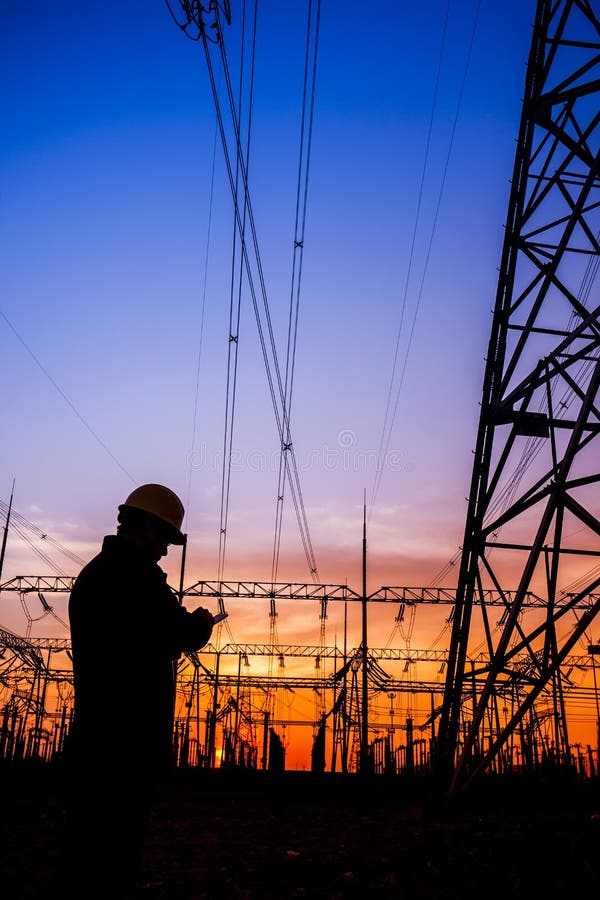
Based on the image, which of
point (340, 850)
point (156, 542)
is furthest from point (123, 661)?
point (340, 850)

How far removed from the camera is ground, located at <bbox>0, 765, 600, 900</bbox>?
4996mm

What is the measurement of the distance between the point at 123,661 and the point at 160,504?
618 mm

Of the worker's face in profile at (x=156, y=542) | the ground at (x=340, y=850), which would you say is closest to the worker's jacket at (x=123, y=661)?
the worker's face in profile at (x=156, y=542)

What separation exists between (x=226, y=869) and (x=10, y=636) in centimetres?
3157

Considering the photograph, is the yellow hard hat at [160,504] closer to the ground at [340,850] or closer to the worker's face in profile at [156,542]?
the worker's face in profile at [156,542]

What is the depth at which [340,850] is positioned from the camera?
7.54 metres

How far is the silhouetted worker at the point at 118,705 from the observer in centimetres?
237

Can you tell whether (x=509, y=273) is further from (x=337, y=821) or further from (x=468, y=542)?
(x=337, y=821)

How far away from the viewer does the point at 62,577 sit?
32969mm

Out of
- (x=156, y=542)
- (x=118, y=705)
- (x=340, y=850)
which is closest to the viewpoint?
(x=118, y=705)

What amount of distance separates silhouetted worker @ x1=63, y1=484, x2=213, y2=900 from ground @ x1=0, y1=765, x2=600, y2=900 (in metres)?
2.93

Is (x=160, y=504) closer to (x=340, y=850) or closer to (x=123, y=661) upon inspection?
(x=123, y=661)

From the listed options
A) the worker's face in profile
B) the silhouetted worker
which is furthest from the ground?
the worker's face in profile

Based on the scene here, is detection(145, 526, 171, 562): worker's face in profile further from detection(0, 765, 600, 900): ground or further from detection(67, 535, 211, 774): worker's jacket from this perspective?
detection(0, 765, 600, 900): ground
